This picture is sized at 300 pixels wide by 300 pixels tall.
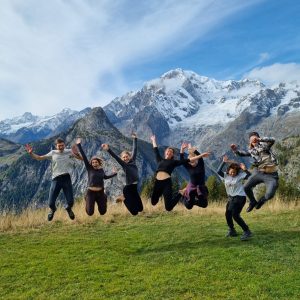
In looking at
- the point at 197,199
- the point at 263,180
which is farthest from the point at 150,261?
the point at 263,180

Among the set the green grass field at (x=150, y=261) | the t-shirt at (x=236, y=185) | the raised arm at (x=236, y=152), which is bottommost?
the green grass field at (x=150, y=261)

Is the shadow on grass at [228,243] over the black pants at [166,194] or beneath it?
beneath

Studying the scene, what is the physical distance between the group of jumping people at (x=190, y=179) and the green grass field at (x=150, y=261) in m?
1.15

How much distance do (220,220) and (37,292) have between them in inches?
434

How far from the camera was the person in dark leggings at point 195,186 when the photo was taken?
1700 cm

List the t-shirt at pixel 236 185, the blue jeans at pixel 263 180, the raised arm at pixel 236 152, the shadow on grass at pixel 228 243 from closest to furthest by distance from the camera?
the shadow on grass at pixel 228 243 < the t-shirt at pixel 236 185 < the blue jeans at pixel 263 180 < the raised arm at pixel 236 152

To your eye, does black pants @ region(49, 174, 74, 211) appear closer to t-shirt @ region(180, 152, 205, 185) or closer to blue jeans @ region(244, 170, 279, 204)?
t-shirt @ region(180, 152, 205, 185)

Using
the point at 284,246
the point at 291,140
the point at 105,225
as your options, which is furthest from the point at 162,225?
the point at 291,140

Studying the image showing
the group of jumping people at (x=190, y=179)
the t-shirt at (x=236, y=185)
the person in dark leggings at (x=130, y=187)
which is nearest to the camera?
the t-shirt at (x=236, y=185)

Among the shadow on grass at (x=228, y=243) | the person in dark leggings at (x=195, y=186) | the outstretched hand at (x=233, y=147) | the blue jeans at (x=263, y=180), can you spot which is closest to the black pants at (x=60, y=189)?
the shadow on grass at (x=228, y=243)

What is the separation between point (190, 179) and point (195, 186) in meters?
0.33

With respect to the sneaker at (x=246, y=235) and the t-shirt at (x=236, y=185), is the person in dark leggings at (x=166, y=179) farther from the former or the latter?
the sneaker at (x=246, y=235)

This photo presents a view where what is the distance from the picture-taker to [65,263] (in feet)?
45.6

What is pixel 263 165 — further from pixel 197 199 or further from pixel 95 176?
pixel 95 176
